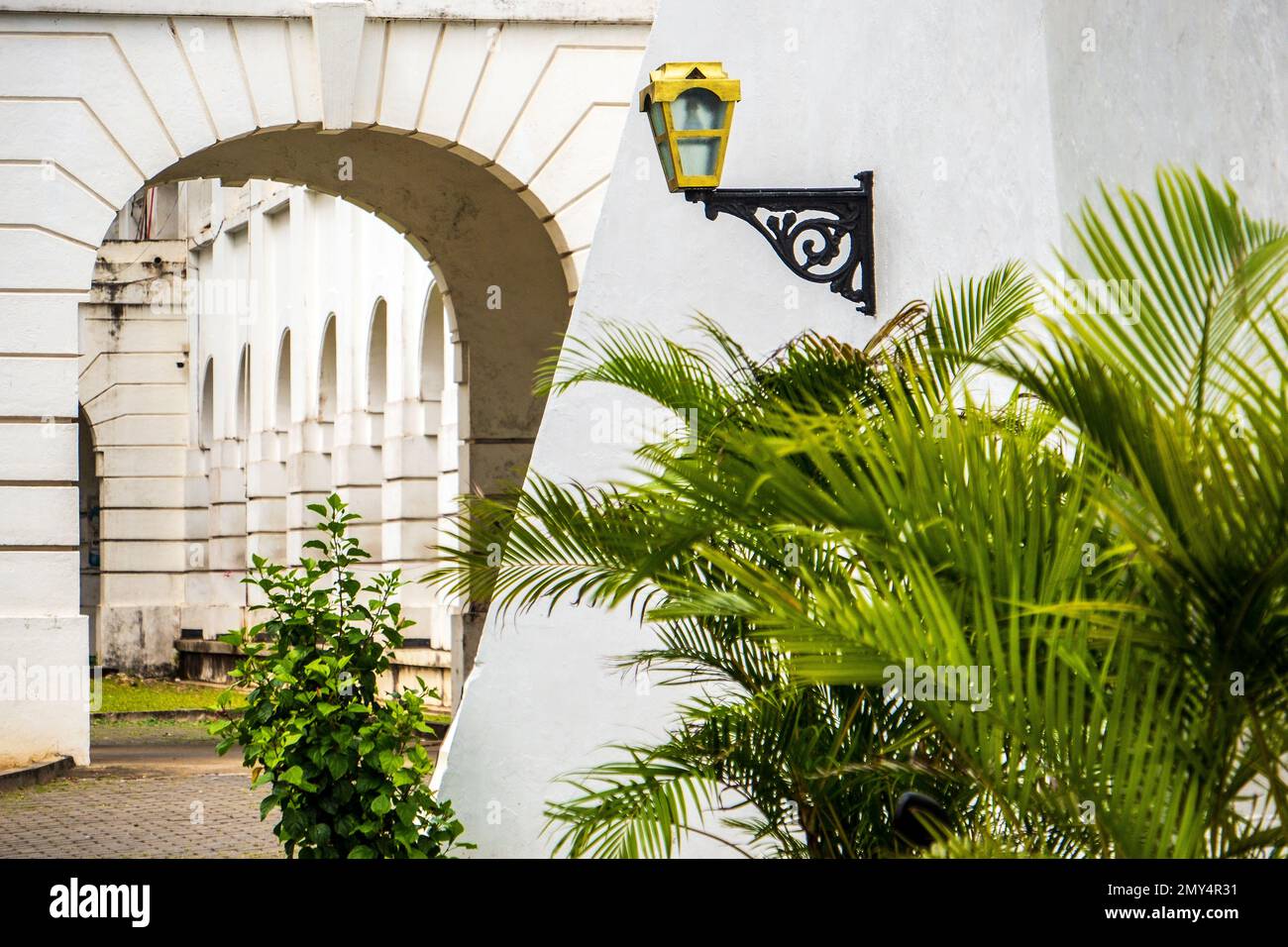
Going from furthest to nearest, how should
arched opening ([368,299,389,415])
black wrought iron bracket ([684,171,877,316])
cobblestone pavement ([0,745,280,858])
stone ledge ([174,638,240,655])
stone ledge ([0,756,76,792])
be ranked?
1. stone ledge ([174,638,240,655])
2. arched opening ([368,299,389,415])
3. stone ledge ([0,756,76,792])
4. cobblestone pavement ([0,745,280,858])
5. black wrought iron bracket ([684,171,877,316])

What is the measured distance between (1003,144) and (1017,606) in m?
4.03

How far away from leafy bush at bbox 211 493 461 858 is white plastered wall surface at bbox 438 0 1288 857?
0.83 meters

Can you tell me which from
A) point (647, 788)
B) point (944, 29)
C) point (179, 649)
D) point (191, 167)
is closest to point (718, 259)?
point (944, 29)

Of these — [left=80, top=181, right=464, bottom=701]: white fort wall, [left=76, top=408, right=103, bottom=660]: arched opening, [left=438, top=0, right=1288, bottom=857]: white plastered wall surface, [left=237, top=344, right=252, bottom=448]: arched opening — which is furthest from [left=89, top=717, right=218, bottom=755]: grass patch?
[left=76, top=408, right=103, bottom=660]: arched opening

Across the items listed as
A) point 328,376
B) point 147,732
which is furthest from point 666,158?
point 328,376

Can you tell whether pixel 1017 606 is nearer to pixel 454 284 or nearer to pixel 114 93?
pixel 114 93

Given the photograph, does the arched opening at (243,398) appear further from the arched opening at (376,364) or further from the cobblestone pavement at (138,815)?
the cobblestone pavement at (138,815)

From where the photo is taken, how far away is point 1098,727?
3266 millimetres

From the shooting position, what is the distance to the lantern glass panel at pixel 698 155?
6.94 meters

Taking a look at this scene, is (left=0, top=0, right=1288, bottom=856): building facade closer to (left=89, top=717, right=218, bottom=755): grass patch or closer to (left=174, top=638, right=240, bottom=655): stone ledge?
(left=89, top=717, right=218, bottom=755): grass patch

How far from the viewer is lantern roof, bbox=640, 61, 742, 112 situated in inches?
272

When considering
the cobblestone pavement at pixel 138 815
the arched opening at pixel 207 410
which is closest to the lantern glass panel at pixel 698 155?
the cobblestone pavement at pixel 138 815

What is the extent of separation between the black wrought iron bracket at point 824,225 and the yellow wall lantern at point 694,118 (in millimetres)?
286

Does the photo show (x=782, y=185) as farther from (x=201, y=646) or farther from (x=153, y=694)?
(x=201, y=646)
